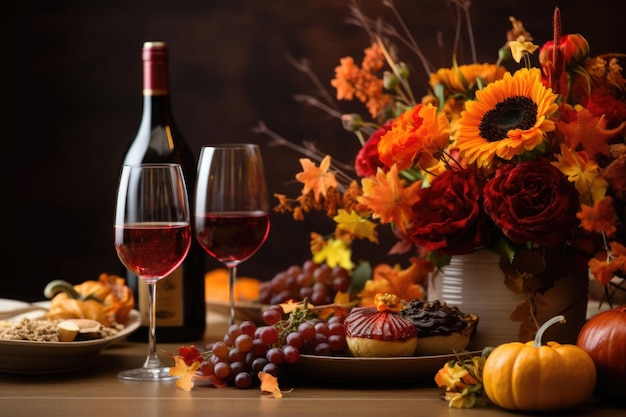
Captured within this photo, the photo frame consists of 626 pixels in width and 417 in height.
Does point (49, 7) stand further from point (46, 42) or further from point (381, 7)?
point (381, 7)

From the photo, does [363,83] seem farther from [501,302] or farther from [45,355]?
[45,355]

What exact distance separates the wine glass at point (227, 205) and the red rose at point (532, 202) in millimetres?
343

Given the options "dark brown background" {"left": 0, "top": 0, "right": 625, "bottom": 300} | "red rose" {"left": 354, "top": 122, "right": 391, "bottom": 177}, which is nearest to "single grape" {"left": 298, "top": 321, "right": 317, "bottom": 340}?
"red rose" {"left": 354, "top": 122, "right": 391, "bottom": 177}

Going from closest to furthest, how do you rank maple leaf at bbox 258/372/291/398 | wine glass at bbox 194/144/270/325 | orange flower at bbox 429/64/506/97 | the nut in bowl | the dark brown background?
maple leaf at bbox 258/372/291/398, the nut in bowl, wine glass at bbox 194/144/270/325, orange flower at bbox 429/64/506/97, the dark brown background

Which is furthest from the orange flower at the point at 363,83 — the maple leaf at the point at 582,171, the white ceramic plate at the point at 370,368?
the white ceramic plate at the point at 370,368

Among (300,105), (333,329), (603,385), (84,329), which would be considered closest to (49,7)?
(300,105)

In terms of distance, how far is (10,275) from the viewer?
278cm

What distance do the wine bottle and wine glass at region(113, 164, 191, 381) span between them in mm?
330

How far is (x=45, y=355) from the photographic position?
1.20m

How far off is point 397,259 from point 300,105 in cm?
54

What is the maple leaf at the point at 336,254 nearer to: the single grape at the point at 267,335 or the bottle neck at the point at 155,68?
the bottle neck at the point at 155,68

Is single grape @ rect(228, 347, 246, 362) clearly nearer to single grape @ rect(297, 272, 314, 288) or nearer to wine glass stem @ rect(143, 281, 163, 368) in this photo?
wine glass stem @ rect(143, 281, 163, 368)

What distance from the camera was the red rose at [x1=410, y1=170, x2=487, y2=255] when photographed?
1235mm

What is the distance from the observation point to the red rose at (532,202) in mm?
1186
